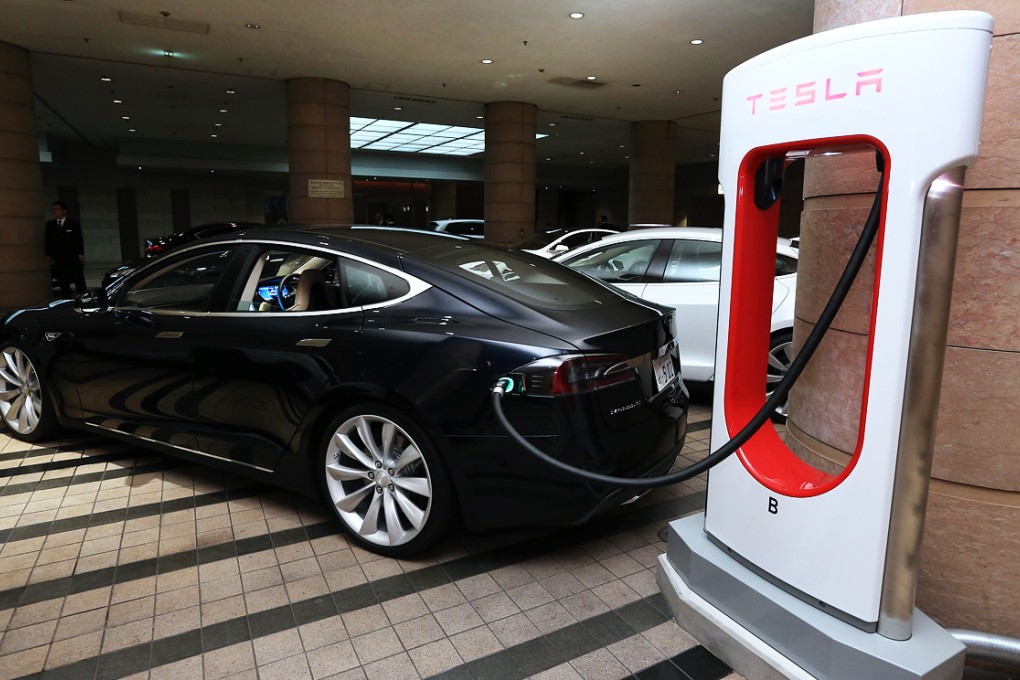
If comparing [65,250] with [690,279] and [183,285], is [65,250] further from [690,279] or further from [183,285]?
[690,279]

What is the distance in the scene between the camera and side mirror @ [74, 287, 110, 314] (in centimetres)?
395

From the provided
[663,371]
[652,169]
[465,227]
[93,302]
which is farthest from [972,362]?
[465,227]

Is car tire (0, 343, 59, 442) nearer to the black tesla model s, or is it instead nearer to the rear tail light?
the black tesla model s

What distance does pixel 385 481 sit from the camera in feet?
9.43

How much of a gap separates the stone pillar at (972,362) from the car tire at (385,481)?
5.02 ft

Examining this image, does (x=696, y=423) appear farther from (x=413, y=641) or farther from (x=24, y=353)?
(x=24, y=353)

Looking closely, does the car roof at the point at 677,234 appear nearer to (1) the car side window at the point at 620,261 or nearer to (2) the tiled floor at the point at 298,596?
(1) the car side window at the point at 620,261

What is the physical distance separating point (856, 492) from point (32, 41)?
1421 cm

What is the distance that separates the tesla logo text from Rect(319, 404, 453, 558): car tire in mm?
1721

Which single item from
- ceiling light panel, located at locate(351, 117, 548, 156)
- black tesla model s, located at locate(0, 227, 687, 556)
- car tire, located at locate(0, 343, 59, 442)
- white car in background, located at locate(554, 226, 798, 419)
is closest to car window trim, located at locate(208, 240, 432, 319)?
black tesla model s, located at locate(0, 227, 687, 556)

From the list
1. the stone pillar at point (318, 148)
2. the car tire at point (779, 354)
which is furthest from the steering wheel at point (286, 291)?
the stone pillar at point (318, 148)

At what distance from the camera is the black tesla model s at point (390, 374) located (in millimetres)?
2613

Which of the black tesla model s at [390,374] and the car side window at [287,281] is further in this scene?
the car side window at [287,281]

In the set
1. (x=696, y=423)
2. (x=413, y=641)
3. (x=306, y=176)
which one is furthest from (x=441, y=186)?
(x=413, y=641)
